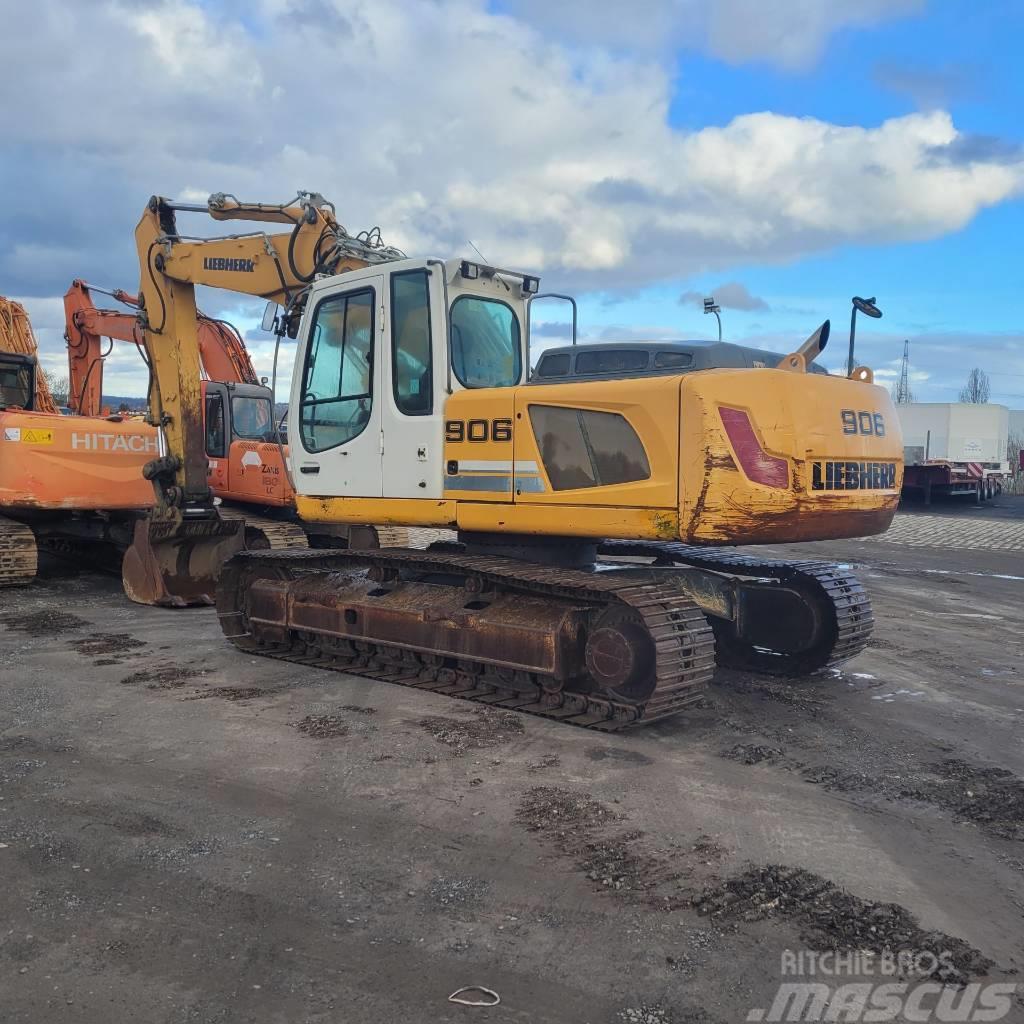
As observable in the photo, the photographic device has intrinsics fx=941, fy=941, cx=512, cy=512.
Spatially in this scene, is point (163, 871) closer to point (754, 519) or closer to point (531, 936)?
point (531, 936)

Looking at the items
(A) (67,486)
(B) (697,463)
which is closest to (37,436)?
(A) (67,486)

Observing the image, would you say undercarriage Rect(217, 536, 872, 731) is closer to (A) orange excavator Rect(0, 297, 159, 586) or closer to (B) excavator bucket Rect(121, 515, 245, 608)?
(B) excavator bucket Rect(121, 515, 245, 608)

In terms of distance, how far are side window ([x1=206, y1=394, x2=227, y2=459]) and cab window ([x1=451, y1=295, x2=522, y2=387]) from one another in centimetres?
670

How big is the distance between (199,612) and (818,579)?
6.19 m

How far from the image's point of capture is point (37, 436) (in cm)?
1079

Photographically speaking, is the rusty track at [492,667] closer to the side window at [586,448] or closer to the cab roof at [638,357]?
the side window at [586,448]

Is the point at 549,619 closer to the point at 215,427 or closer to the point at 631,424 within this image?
the point at 631,424

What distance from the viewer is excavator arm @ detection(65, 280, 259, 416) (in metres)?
13.2

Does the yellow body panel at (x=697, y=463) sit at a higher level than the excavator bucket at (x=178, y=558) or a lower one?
higher

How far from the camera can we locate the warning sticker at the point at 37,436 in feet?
35.2

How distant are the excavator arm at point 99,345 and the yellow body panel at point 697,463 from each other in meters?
7.91

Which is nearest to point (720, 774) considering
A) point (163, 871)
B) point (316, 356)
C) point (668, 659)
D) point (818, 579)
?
point (668, 659)

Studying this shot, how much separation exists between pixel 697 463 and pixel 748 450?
28 centimetres

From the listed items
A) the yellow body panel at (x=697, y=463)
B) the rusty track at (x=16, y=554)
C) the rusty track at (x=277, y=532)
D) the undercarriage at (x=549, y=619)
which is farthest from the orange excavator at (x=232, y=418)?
the yellow body panel at (x=697, y=463)
